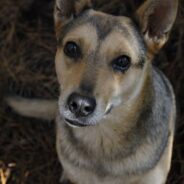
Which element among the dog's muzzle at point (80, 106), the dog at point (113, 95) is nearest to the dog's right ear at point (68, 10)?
the dog at point (113, 95)

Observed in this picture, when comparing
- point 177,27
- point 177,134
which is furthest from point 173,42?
point 177,134

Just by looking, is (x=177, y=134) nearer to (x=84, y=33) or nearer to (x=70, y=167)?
(x=70, y=167)

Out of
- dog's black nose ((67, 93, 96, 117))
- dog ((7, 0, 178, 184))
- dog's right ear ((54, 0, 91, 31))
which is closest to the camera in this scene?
dog's black nose ((67, 93, 96, 117))

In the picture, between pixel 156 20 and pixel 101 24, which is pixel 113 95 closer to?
pixel 101 24

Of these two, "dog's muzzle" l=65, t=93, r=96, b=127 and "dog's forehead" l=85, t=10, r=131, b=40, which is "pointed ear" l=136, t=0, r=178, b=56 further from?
"dog's muzzle" l=65, t=93, r=96, b=127

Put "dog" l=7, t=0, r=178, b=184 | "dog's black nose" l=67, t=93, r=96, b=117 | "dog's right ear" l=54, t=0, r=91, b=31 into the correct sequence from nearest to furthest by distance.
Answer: "dog's black nose" l=67, t=93, r=96, b=117
"dog" l=7, t=0, r=178, b=184
"dog's right ear" l=54, t=0, r=91, b=31

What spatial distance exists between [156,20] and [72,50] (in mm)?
586

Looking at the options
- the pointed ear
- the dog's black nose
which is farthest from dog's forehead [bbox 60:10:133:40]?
the dog's black nose

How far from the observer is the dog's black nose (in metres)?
2.86

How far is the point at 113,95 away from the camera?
299 centimetres

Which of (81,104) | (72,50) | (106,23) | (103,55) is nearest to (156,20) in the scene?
(106,23)

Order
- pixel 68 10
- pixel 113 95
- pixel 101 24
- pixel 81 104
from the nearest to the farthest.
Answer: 1. pixel 81 104
2. pixel 113 95
3. pixel 101 24
4. pixel 68 10

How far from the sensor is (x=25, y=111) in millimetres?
4395

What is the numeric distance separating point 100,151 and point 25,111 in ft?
3.61
